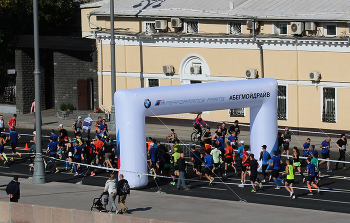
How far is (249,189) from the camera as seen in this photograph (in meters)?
23.7

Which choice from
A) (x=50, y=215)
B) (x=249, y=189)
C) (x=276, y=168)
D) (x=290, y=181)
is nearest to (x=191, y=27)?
(x=276, y=168)

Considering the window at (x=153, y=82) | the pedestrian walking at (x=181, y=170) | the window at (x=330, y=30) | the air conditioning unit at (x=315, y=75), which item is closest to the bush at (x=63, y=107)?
the window at (x=153, y=82)

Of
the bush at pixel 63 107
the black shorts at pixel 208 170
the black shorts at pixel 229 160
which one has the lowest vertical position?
the black shorts at pixel 208 170

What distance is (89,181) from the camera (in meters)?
25.5

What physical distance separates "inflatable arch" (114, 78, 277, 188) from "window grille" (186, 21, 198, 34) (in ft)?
43.0

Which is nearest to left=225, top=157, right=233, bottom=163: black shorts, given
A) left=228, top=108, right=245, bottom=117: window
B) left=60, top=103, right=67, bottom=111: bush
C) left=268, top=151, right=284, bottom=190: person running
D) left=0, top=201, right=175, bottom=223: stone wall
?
left=268, top=151, right=284, bottom=190: person running

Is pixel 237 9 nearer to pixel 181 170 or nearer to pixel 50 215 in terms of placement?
pixel 181 170

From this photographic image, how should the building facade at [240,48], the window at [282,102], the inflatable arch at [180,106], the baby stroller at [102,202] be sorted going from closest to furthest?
1. the baby stroller at [102,202]
2. the inflatable arch at [180,106]
3. the building facade at [240,48]
4. the window at [282,102]

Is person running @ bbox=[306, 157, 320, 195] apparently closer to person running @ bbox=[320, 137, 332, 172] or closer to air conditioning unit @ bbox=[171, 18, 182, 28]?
person running @ bbox=[320, 137, 332, 172]

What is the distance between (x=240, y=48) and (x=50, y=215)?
21.7 meters

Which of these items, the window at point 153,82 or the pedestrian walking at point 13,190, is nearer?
the pedestrian walking at point 13,190

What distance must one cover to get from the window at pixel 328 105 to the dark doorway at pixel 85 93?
16.3 m

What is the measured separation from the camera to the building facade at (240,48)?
113 feet

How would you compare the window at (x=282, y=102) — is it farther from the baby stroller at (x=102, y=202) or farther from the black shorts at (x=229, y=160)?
the baby stroller at (x=102, y=202)
